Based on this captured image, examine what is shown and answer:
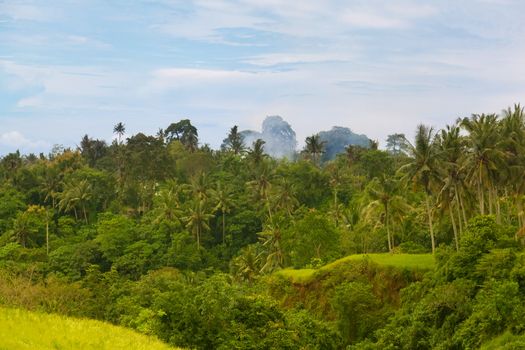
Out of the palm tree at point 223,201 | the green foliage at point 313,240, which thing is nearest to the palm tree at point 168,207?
the palm tree at point 223,201

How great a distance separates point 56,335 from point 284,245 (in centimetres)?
5146

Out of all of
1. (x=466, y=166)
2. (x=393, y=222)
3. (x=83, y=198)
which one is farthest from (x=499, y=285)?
(x=83, y=198)

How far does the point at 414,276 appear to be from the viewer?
4534 cm

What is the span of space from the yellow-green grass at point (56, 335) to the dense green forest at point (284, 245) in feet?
27.1

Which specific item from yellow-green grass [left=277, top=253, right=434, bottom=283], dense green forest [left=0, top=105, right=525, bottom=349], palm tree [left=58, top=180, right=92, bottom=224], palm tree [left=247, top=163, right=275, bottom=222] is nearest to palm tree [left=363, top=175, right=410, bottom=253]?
dense green forest [left=0, top=105, right=525, bottom=349]

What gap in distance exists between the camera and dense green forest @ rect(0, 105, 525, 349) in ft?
111

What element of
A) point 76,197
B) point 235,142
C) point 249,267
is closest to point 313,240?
point 249,267

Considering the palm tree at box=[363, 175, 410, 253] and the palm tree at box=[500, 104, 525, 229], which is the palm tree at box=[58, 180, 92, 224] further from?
the palm tree at box=[500, 104, 525, 229]

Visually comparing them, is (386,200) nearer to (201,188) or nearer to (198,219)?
(198,219)

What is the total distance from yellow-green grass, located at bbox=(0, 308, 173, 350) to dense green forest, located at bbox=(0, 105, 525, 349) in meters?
8.25

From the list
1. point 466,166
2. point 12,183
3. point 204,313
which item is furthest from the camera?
point 12,183

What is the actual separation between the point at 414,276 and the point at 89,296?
95.9 feet

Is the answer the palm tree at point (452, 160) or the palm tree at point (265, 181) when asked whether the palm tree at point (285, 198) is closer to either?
the palm tree at point (265, 181)

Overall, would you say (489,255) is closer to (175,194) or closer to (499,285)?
(499,285)
